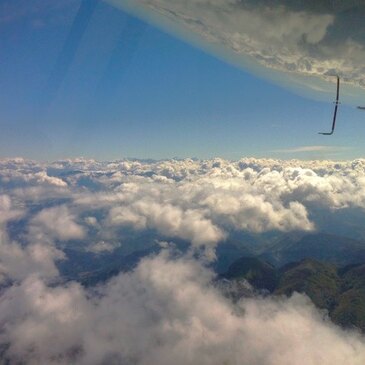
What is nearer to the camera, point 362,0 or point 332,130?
point 362,0

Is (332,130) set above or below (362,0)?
below
